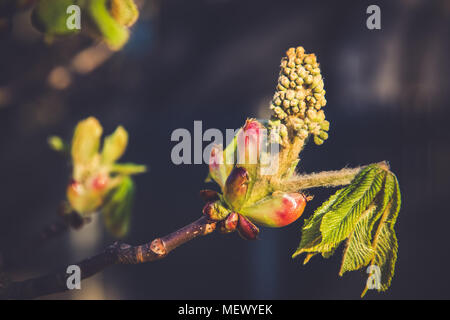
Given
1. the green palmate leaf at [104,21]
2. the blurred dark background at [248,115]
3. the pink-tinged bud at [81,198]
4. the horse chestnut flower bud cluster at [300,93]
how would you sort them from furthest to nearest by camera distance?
the blurred dark background at [248,115] < the pink-tinged bud at [81,198] < the green palmate leaf at [104,21] < the horse chestnut flower bud cluster at [300,93]

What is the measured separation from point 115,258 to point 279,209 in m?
0.19

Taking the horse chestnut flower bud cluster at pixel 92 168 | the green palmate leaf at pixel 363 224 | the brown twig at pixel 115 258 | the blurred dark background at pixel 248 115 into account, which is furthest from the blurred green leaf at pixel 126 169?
the blurred dark background at pixel 248 115

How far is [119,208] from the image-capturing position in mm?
597

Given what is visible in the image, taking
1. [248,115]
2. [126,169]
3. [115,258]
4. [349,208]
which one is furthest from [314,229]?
[248,115]

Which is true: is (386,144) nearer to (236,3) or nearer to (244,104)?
Result: (244,104)

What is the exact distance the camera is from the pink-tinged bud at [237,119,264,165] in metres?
0.38

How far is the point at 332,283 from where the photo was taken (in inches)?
61.2

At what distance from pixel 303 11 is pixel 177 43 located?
0.54 meters

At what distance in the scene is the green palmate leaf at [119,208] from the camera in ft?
1.93

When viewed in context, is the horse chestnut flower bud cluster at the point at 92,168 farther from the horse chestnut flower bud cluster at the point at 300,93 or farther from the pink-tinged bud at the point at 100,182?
the horse chestnut flower bud cluster at the point at 300,93

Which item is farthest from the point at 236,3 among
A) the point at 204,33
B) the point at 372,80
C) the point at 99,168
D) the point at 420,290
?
the point at 420,290

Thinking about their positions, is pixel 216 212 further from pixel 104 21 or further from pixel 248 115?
pixel 248 115

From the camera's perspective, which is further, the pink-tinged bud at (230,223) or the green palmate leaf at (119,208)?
the green palmate leaf at (119,208)

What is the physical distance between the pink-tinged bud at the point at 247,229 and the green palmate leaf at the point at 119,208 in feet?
0.82
